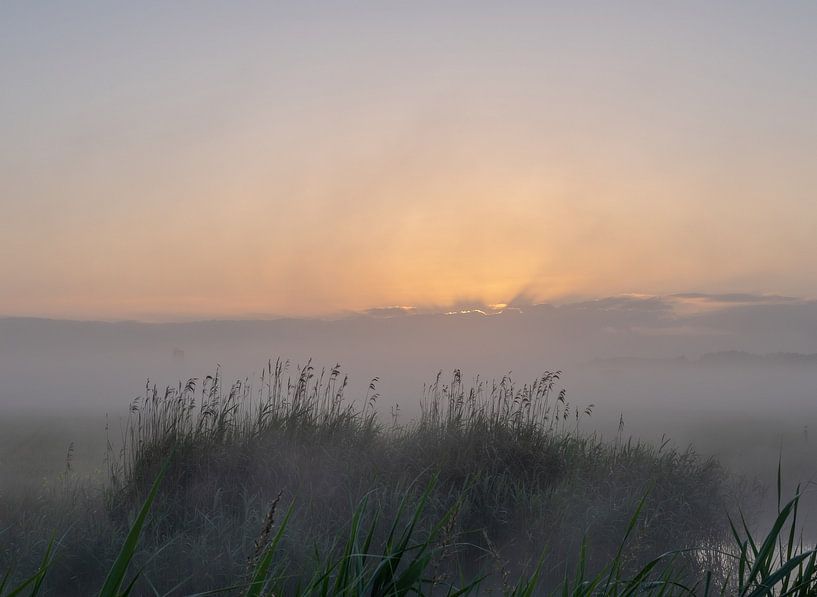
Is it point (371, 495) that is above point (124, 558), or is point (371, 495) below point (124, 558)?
below

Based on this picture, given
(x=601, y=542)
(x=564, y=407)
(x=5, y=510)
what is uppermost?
(x=564, y=407)

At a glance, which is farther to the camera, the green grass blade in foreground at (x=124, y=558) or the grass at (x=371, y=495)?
the grass at (x=371, y=495)

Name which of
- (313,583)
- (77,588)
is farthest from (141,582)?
(313,583)

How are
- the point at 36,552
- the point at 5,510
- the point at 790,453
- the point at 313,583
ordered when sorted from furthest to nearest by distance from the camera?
1. the point at 790,453
2. the point at 5,510
3. the point at 36,552
4. the point at 313,583

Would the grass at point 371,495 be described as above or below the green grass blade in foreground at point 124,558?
below

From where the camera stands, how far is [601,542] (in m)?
7.63

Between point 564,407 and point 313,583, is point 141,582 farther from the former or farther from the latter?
point 564,407

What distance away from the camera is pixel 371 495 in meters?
7.41

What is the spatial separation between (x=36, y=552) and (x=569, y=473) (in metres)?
5.63

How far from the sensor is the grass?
6340 millimetres

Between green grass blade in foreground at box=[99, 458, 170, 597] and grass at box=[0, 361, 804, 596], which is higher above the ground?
green grass blade in foreground at box=[99, 458, 170, 597]

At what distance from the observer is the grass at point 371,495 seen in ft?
20.8

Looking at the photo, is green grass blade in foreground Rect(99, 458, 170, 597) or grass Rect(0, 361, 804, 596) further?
grass Rect(0, 361, 804, 596)

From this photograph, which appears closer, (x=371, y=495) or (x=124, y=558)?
(x=124, y=558)
